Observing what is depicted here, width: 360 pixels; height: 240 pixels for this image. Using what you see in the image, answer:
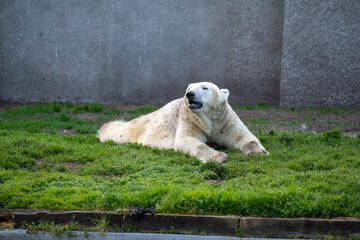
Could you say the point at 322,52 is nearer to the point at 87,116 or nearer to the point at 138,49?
the point at 138,49

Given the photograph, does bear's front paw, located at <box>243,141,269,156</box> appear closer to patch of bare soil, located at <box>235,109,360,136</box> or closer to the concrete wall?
patch of bare soil, located at <box>235,109,360,136</box>

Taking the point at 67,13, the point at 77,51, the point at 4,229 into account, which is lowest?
the point at 4,229

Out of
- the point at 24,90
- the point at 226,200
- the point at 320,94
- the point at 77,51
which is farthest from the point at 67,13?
the point at 226,200

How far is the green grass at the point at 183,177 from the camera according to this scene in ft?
13.7

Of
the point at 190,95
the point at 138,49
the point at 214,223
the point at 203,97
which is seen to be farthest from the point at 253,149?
the point at 138,49

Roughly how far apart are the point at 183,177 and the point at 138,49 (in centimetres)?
706

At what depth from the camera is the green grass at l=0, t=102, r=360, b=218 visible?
4.17m

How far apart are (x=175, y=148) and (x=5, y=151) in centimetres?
218

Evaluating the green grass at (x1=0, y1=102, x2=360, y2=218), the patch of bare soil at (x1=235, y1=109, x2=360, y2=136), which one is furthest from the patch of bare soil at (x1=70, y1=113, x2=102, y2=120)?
the patch of bare soil at (x1=235, y1=109, x2=360, y2=136)

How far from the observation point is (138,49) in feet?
38.4

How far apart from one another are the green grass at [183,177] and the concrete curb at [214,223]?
103 mm

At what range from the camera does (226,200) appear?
13.8ft

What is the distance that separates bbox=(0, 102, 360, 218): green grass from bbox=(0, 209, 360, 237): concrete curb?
10 centimetres

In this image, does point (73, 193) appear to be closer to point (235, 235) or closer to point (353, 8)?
point (235, 235)
